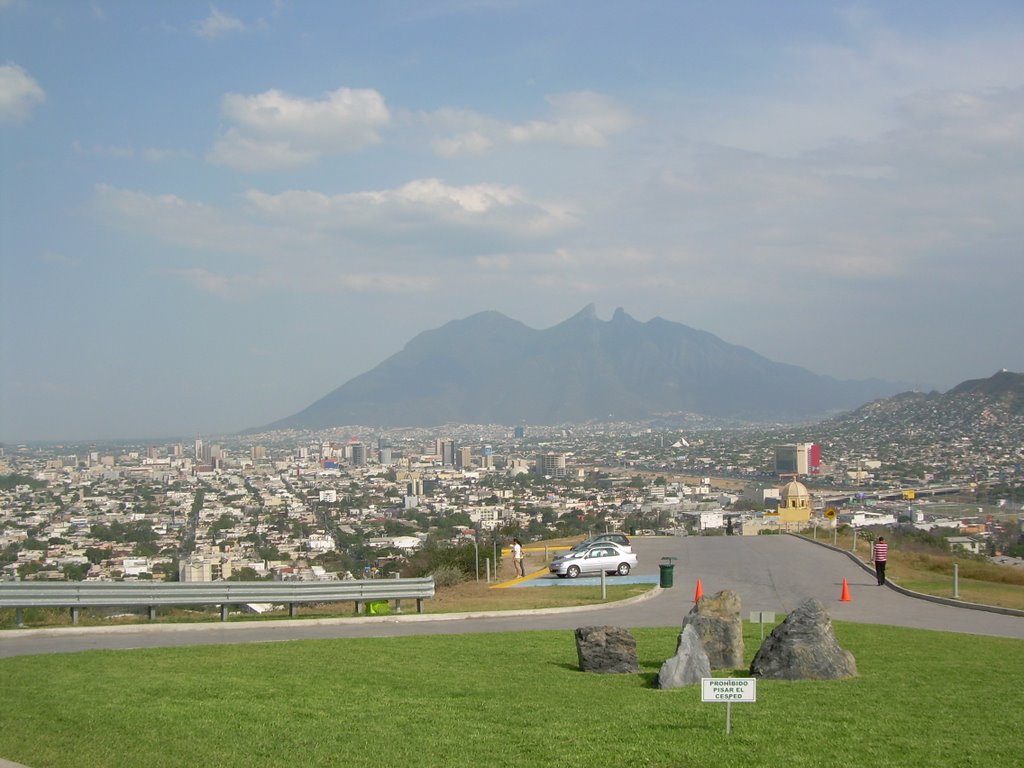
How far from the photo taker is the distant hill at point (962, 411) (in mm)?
113500

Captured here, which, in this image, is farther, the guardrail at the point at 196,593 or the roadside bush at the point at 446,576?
the roadside bush at the point at 446,576

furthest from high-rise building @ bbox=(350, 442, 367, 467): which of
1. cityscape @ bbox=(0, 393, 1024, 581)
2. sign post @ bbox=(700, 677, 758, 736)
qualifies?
sign post @ bbox=(700, 677, 758, 736)

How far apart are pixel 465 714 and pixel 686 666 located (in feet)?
9.92

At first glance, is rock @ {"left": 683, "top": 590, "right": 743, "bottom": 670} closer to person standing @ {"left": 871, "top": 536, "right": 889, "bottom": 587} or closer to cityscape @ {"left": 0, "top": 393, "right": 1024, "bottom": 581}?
person standing @ {"left": 871, "top": 536, "right": 889, "bottom": 587}

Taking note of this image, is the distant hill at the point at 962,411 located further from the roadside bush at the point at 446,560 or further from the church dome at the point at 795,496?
the roadside bush at the point at 446,560

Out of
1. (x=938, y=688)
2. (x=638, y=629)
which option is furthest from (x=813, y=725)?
(x=638, y=629)

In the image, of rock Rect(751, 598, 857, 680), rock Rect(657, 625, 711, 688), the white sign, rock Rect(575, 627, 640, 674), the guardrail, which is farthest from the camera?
the guardrail

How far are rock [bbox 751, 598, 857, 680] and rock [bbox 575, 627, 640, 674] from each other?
59.2 inches

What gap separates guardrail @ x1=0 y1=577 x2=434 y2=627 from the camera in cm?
1680

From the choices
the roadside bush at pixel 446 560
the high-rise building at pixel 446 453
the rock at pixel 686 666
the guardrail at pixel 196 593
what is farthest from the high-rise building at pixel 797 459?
the rock at pixel 686 666

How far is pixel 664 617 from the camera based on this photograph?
20.2 m

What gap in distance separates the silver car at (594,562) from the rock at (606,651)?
1715 centimetres

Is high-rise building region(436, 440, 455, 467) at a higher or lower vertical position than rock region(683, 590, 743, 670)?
lower

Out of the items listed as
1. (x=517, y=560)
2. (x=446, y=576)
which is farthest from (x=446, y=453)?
(x=446, y=576)
